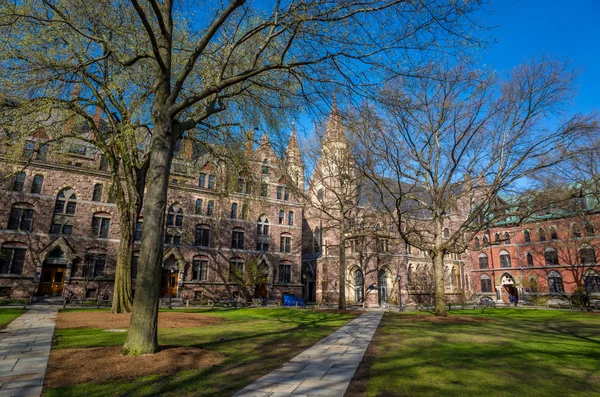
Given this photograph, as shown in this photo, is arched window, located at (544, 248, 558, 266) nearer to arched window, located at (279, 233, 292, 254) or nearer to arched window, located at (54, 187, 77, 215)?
arched window, located at (279, 233, 292, 254)

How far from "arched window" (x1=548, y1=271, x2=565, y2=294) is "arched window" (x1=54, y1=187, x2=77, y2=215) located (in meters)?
54.3

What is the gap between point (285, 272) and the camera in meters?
38.8

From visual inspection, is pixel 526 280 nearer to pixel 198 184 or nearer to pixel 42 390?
pixel 198 184

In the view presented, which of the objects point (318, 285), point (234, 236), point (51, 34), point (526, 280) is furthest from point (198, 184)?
point (526, 280)

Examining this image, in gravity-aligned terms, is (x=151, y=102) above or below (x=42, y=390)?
above

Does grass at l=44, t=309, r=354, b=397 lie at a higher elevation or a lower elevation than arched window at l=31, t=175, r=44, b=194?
lower

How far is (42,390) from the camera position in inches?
187

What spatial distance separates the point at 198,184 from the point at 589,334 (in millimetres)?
32662

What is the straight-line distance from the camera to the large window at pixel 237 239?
36.6 meters

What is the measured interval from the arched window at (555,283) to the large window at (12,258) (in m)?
56.6

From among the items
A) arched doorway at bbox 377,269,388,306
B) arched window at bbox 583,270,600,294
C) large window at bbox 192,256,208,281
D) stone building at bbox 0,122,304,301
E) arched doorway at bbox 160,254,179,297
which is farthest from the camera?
arched doorway at bbox 377,269,388,306

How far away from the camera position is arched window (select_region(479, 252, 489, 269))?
165 feet

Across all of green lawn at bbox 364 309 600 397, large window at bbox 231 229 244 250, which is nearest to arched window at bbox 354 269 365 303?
large window at bbox 231 229 244 250

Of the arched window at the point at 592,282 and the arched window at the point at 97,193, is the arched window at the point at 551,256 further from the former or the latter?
the arched window at the point at 97,193
